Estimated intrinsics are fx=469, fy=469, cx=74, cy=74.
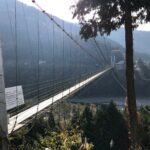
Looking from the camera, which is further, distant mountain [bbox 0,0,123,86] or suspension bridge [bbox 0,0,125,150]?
distant mountain [bbox 0,0,123,86]

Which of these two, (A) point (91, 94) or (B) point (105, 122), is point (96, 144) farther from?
(A) point (91, 94)

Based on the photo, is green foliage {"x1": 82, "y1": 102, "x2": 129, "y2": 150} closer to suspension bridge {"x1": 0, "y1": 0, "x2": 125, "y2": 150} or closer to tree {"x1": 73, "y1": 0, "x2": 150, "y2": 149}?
suspension bridge {"x1": 0, "y1": 0, "x2": 125, "y2": 150}

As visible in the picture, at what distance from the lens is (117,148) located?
30.0m

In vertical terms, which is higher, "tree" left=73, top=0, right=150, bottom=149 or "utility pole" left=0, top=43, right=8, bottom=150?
"tree" left=73, top=0, right=150, bottom=149

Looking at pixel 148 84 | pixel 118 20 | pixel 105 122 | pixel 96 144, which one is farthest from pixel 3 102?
pixel 148 84

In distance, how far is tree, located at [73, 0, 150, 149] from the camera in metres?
11.2

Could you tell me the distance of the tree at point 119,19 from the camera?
11.2 meters

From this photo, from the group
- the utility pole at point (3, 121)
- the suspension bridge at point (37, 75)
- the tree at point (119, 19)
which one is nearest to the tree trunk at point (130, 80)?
the tree at point (119, 19)

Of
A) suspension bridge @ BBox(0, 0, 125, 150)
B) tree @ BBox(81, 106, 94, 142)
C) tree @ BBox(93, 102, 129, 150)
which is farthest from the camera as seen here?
tree @ BBox(81, 106, 94, 142)

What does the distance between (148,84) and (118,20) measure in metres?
108

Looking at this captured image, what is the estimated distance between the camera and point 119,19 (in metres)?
11.8

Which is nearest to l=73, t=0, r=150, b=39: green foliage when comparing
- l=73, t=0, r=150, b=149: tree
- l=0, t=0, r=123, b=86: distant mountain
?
l=73, t=0, r=150, b=149: tree

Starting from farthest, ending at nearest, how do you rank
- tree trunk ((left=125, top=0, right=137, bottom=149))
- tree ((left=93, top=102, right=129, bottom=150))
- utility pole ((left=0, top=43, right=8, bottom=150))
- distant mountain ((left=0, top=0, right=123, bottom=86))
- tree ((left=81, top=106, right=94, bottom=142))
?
distant mountain ((left=0, top=0, right=123, bottom=86))
tree ((left=81, top=106, right=94, bottom=142))
tree ((left=93, top=102, right=129, bottom=150))
tree trunk ((left=125, top=0, right=137, bottom=149))
utility pole ((left=0, top=43, right=8, bottom=150))

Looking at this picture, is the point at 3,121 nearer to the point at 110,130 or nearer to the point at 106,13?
the point at 106,13
